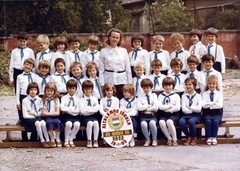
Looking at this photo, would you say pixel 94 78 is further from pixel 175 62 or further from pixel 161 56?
pixel 175 62

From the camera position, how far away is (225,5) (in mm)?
45938

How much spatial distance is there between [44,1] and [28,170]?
3242 cm

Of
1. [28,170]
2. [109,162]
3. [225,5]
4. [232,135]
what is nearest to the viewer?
[28,170]

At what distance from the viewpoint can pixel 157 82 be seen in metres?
9.76

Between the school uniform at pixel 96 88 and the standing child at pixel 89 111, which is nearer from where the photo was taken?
the standing child at pixel 89 111

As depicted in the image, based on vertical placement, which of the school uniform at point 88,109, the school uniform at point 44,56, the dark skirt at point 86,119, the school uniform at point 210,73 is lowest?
the dark skirt at point 86,119

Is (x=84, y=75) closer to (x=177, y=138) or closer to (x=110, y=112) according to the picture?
(x=110, y=112)

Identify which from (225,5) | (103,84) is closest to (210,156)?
(103,84)

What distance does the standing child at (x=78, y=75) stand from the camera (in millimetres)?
9570

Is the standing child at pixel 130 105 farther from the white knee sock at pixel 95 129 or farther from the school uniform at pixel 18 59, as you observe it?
the school uniform at pixel 18 59

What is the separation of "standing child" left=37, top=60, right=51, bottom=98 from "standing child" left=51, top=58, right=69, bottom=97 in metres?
0.11

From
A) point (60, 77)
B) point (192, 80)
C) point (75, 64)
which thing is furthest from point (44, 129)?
point (192, 80)

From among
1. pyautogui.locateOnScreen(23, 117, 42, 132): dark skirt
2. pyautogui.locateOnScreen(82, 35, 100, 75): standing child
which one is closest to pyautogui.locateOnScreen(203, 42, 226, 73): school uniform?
pyautogui.locateOnScreen(82, 35, 100, 75): standing child

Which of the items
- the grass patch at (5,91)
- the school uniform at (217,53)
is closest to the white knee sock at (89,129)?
the school uniform at (217,53)
